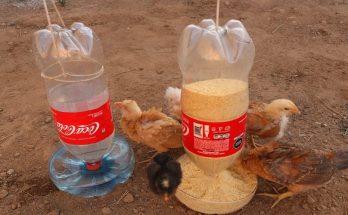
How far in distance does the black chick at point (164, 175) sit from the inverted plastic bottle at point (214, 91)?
0.21m

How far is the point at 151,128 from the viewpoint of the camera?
2730 mm

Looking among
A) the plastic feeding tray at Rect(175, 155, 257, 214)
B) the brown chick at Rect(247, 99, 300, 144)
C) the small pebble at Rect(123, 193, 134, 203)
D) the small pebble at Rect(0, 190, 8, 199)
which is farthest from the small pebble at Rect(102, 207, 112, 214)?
the brown chick at Rect(247, 99, 300, 144)

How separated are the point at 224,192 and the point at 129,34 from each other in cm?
308

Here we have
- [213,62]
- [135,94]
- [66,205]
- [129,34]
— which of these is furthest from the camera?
[129,34]

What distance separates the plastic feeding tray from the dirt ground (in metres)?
0.14

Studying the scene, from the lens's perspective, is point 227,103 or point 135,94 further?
point 135,94

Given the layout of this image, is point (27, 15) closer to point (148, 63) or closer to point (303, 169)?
point (148, 63)

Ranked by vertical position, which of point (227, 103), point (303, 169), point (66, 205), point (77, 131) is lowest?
point (66, 205)

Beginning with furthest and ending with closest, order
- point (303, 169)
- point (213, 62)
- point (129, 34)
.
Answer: point (129, 34)
point (303, 169)
point (213, 62)

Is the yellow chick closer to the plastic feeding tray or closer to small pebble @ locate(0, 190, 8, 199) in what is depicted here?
the plastic feeding tray

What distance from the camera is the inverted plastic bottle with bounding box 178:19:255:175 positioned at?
6.66 ft

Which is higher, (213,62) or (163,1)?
(213,62)

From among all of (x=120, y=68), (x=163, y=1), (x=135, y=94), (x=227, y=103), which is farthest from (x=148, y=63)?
(x=227, y=103)

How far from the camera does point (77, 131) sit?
223 cm
